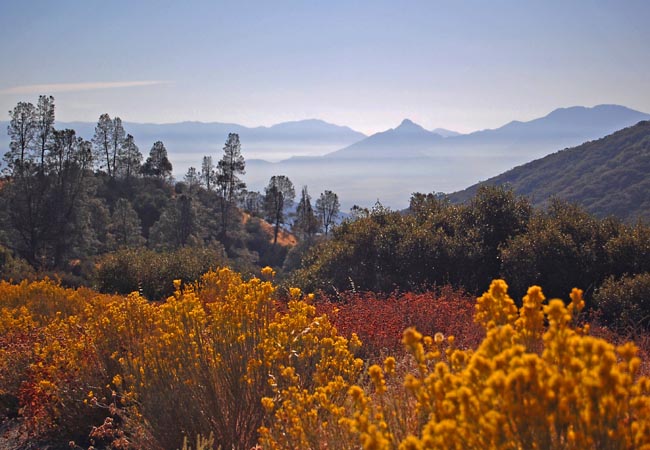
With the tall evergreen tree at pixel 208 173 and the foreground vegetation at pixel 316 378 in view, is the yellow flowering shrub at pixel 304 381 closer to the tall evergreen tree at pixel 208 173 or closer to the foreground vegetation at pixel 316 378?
the foreground vegetation at pixel 316 378

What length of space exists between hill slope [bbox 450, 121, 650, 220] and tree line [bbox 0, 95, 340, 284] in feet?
70.4

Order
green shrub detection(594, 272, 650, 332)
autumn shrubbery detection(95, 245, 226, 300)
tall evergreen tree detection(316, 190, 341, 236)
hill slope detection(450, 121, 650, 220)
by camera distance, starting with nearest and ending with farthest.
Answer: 1. green shrub detection(594, 272, 650, 332)
2. autumn shrubbery detection(95, 245, 226, 300)
3. hill slope detection(450, 121, 650, 220)
4. tall evergreen tree detection(316, 190, 341, 236)

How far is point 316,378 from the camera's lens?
11.0 feet

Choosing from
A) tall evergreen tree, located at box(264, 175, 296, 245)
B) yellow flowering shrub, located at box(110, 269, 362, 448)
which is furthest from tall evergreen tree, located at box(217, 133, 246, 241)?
yellow flowering shrub, located at box(110, 269, 362, 448)

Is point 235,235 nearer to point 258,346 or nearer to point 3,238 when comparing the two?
point 3,238

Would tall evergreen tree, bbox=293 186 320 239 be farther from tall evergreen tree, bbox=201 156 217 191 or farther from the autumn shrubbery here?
the autumn shrubbery

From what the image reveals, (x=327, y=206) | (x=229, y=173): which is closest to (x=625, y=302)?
(x=229, y=173)

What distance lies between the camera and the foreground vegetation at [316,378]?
1.74 m

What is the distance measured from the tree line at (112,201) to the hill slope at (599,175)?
21468mm

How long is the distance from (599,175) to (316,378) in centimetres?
6107

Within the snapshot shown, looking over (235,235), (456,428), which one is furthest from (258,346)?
(235,235)

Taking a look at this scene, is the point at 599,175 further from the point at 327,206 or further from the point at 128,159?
the point at 128,159

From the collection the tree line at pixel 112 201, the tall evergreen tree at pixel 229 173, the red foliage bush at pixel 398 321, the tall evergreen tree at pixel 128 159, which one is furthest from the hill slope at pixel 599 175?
the tall evergreen tree at pixel 128 159

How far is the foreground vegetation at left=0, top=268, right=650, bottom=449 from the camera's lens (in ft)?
5.72
